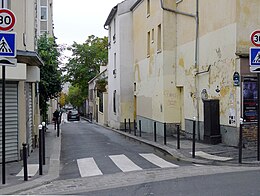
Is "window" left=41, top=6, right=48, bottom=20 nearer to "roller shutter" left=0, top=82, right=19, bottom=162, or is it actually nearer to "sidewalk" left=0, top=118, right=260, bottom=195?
"sidewalk" left=0, top=118, right=260, bottom=195

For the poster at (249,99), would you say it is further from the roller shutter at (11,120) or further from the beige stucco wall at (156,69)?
the roller shutter at (11,120)

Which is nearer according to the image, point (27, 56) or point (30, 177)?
point (30, 177)

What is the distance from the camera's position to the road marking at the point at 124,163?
11.5 meters

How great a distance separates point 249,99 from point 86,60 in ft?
159

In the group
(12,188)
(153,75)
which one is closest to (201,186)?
(12,188)

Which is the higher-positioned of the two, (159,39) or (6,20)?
(159,39)

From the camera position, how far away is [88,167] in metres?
11.9

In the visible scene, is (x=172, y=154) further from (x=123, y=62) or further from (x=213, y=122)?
(x=123, y=62)

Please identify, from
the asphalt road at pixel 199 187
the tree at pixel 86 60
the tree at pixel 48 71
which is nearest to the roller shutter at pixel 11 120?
the asphalt road at pixel 199 187

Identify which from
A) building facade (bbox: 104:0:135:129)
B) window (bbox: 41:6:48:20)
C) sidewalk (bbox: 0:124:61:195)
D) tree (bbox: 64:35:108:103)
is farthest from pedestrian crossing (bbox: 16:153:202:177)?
tree (bbox: 64:35:108:103)

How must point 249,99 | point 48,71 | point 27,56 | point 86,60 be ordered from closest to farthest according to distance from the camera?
1. point 27,56
2. point 249,99
3. point 48,71
4. point 86,60

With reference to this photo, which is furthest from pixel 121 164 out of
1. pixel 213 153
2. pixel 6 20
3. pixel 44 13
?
pixel 44 13

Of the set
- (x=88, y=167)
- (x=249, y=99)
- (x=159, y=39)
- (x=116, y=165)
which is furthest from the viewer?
(x=159, y=39)

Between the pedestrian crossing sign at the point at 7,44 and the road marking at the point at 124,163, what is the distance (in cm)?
419
